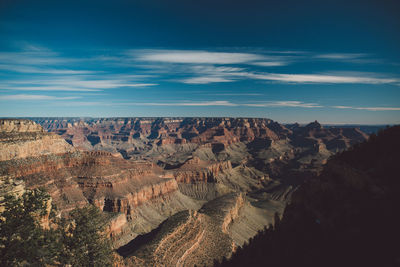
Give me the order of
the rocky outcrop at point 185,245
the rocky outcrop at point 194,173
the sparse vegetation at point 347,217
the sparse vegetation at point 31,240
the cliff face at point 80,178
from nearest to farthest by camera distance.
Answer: the sparse vegetation at point 31,240
the sparse vegetation at point 347,217
the rocky outcrop at point 185,245
the cliff face at point 80,178
the rocky outcrop at point 194,173

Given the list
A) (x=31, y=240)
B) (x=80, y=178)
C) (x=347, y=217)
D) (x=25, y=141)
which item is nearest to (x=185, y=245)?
(x=31, y=240)

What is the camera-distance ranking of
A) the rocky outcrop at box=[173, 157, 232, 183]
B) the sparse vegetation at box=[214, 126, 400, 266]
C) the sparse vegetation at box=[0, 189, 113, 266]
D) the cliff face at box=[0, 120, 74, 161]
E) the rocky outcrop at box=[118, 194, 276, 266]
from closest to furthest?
the sparse vegetation at box=[0, 189, 113, 266]
the sparse vegetation at box=[214, 126, 400, 266]
the rocky outcrop at box=[118, 194, 276, 266]
the cliff face at box=[0, 120, 74, 161]
the rocky outcrop at box=[173, 157, 232, 183]

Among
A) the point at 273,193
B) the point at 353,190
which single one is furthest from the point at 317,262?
the point at 273,193

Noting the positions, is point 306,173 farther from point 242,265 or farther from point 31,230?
point 31,230

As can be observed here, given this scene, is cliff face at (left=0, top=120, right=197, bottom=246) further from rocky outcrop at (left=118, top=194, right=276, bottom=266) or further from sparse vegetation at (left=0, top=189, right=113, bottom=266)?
sparse vegetation at (left=0, top=189, right=113, bottom=266)

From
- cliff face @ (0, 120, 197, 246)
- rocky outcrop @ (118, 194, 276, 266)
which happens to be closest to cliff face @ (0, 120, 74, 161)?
cliff face @ (0, 120, 197, 246)

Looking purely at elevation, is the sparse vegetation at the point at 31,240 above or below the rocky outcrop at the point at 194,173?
above

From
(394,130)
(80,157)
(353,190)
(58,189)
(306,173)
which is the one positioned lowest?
(306,173)

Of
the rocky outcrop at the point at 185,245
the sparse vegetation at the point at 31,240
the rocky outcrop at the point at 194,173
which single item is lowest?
the rocky outcrop at the point at 194,173

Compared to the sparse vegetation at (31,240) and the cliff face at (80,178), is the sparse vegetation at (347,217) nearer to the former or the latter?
the sparse vegetation at (31,240)

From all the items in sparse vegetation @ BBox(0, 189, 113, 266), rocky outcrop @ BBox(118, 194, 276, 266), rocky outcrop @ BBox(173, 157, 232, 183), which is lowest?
rocky outcrop @ BBox(173, 157, 232, 183)

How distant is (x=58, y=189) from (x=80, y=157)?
62.6ft

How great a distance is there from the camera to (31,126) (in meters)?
82.6

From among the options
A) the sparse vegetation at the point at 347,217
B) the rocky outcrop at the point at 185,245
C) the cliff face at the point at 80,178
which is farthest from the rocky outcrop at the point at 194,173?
the sparse vegetation at the point at 347,217
